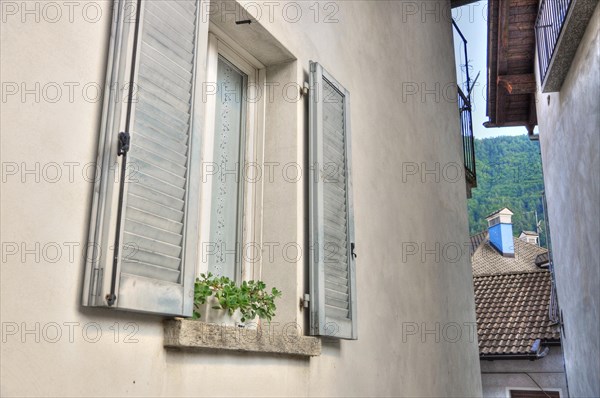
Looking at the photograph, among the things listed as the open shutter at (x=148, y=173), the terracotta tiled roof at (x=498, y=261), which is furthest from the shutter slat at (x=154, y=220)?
the terracotta tiled roof at (x=498, y=261)

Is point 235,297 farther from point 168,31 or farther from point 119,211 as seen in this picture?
point 168,31

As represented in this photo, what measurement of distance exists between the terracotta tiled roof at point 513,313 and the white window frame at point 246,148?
40.1ft

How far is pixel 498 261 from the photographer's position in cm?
2459

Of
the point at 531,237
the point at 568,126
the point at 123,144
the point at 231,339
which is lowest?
the point at 231,339

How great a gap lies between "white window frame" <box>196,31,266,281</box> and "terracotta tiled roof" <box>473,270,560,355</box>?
40.1 ft

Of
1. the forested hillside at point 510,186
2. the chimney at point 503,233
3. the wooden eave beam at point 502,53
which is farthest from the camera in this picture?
the forested hillside at point 510,186

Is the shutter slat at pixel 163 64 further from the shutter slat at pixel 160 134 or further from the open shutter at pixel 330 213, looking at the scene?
the open shutter at pixel 330 213

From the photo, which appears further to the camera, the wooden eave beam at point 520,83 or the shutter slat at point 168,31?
the wooden eave beam at point 520,83

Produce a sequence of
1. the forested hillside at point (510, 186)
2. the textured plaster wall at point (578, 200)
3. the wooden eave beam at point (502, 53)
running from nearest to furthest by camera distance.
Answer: the textured plaster wall at point (578, 200) → the wooden eave beam at point (502, 53) → the forested hillside at point (510, 186)

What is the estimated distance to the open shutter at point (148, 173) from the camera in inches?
77.9

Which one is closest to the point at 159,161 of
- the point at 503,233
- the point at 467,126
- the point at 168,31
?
the point at 168,31

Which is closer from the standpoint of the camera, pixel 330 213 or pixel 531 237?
pixel 330 213

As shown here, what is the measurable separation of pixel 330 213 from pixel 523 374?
12797mm

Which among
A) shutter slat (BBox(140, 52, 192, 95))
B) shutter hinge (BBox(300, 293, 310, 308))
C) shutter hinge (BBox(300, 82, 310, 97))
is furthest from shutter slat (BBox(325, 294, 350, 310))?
shutter slat (BBox(140, 52, 192, 95))
